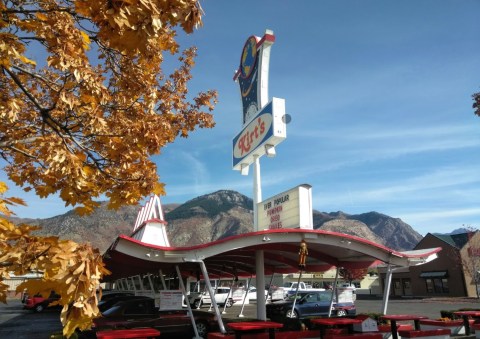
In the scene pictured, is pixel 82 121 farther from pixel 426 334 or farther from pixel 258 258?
pixel 426 334

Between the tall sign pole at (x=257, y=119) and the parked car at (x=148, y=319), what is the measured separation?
2.66 m

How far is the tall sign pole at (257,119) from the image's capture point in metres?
14.8

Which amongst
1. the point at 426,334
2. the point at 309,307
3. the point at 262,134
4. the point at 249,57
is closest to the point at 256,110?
the point at 262,134

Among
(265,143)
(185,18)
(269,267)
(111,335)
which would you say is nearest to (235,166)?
(265,143)

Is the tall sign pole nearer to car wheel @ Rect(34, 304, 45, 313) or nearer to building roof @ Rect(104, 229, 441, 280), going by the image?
building roof @ Rect(104, 229, 441, 280)

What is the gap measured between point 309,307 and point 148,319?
12556 millimetres

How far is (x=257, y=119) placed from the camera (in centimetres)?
1628

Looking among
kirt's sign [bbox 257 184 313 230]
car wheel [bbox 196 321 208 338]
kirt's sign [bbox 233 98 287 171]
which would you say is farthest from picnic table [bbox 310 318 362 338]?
kirt's sign [bbox 233 98 287 171]

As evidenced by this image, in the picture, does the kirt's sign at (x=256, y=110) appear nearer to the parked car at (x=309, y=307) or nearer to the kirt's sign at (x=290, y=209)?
the kirt's sign at (x=290, y=209)

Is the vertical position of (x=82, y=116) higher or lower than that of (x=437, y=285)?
higher

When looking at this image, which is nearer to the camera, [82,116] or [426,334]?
[82,116]

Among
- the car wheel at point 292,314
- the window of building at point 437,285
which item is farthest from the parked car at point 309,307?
the window of building at point 437,285

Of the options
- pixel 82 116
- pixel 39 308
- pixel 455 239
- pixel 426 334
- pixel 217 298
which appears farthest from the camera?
pixel 455 239

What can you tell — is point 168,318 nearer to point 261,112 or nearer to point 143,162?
point 261,112
